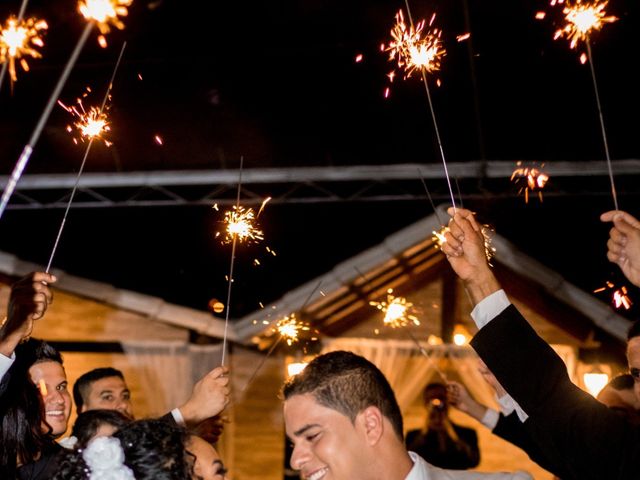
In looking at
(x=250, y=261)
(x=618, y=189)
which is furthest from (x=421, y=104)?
(x=250, y=261)

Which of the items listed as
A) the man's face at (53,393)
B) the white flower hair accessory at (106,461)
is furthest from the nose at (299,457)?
the man's face at (53,393)

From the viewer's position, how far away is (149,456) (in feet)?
7.21

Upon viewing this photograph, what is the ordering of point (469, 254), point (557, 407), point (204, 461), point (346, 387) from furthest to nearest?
1. point (346, 387)
2. point (204, 461)
3. point (469, 254)
4. point (557, 407)

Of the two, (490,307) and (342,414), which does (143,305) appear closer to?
(342,414)

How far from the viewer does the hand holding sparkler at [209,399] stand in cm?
355

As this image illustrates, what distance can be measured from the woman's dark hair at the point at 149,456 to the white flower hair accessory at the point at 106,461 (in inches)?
1.0

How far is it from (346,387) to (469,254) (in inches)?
32.1

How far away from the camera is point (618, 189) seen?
7.57 meters

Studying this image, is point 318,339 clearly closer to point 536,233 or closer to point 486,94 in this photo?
point 486,94

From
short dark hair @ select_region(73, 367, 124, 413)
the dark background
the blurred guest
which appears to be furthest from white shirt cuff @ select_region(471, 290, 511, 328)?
the dark background

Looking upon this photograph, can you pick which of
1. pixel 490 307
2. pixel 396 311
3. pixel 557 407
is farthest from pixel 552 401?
pixel 396 311

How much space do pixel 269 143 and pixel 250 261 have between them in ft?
9.23

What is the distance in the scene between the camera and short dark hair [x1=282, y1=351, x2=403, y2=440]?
2.80 meters

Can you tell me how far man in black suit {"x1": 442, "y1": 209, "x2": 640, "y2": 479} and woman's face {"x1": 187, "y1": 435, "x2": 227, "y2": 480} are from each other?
3.32 ft
